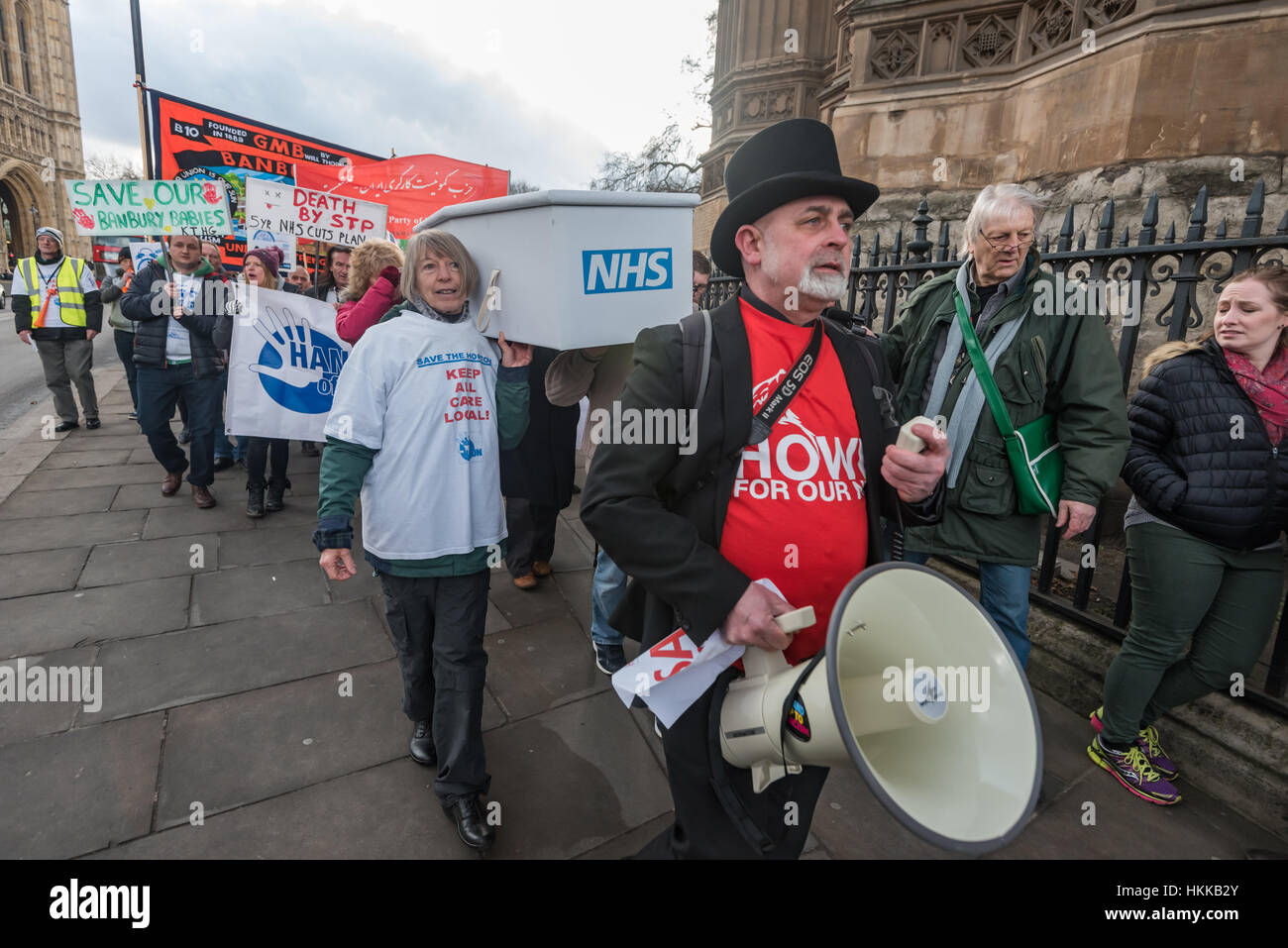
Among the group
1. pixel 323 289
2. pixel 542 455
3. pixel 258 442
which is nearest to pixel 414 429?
pixel 542 455

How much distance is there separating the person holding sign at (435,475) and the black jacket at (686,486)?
93 centimetres

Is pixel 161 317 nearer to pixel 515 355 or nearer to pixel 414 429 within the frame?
pixel 414 429

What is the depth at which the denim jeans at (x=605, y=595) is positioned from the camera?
333cm

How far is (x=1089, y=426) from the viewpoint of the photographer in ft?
7.95

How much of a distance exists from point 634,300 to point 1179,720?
→ 2.90m

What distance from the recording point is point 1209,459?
249 cm

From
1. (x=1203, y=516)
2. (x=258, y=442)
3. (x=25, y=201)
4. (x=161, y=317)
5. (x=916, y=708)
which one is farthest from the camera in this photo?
(x=25, y=201)

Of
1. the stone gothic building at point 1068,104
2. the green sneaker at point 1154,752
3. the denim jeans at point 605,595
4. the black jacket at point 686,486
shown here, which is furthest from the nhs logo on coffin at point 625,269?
the stone gothic building at point 1068,104

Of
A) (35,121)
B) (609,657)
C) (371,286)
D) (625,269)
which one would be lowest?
(609,657)

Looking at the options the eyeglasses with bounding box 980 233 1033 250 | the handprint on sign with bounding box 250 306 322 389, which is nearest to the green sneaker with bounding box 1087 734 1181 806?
the eyeglasses with bounding box 980 233 1033 250

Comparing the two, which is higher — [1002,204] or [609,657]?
[1002,204]

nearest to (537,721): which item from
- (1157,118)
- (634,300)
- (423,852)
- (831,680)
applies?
(423,852)

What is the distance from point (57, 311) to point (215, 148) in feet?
9.51

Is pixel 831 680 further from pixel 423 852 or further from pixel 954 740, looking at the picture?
pixel 423 852
